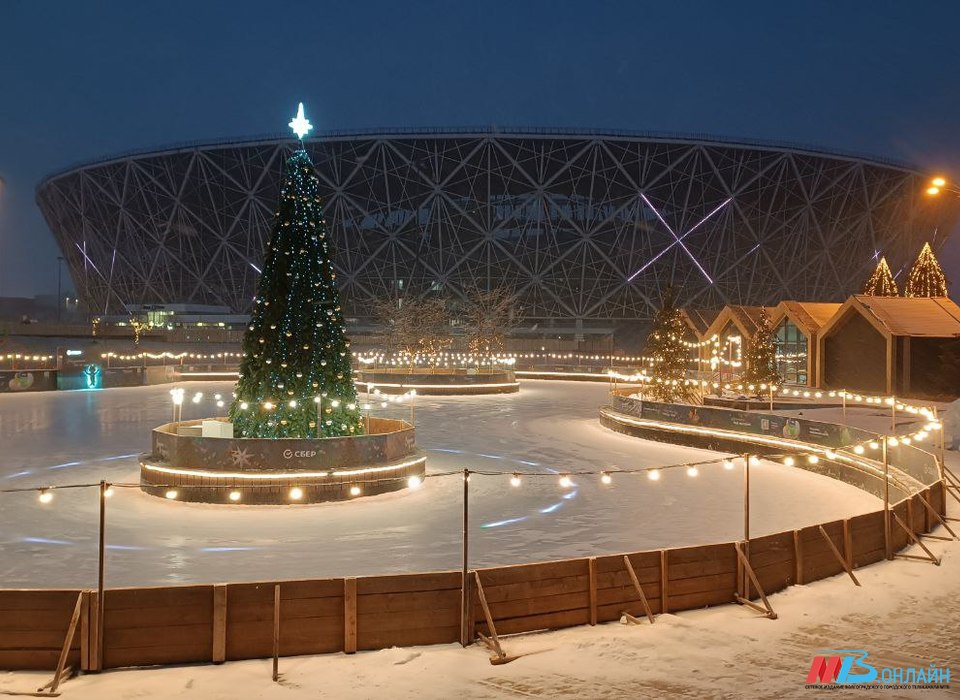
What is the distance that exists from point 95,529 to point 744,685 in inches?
364

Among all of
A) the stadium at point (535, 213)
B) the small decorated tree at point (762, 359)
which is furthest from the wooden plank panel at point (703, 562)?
the stadium at point (535, 213)

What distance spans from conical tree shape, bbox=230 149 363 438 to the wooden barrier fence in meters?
7.64

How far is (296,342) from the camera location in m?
15.4

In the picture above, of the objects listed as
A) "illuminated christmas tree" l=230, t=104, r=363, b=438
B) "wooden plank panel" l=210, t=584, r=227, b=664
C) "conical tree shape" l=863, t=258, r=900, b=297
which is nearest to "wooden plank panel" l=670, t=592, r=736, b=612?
"wooden plank panel" l=210, t=584, r=227, b=664

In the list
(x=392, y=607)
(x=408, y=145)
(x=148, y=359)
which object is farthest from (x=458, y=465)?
(x=408, y=145)

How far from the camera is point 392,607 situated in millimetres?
7973

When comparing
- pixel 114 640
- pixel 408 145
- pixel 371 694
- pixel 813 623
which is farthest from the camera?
pixel 408 145

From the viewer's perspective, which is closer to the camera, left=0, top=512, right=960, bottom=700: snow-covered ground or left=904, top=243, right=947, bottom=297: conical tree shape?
left=0, top=512, right=960, bottom=700: snow-covered ground

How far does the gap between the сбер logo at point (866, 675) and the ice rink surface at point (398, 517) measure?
4.09 m

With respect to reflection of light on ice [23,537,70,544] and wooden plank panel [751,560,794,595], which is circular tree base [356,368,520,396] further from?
wooden plank panel [751,560,794,595]

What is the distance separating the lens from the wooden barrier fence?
7328mm

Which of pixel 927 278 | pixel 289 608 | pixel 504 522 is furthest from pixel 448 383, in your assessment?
pixel 289 608

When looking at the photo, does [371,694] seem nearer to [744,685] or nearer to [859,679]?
[744,685]

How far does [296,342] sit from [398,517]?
402 centimetres
